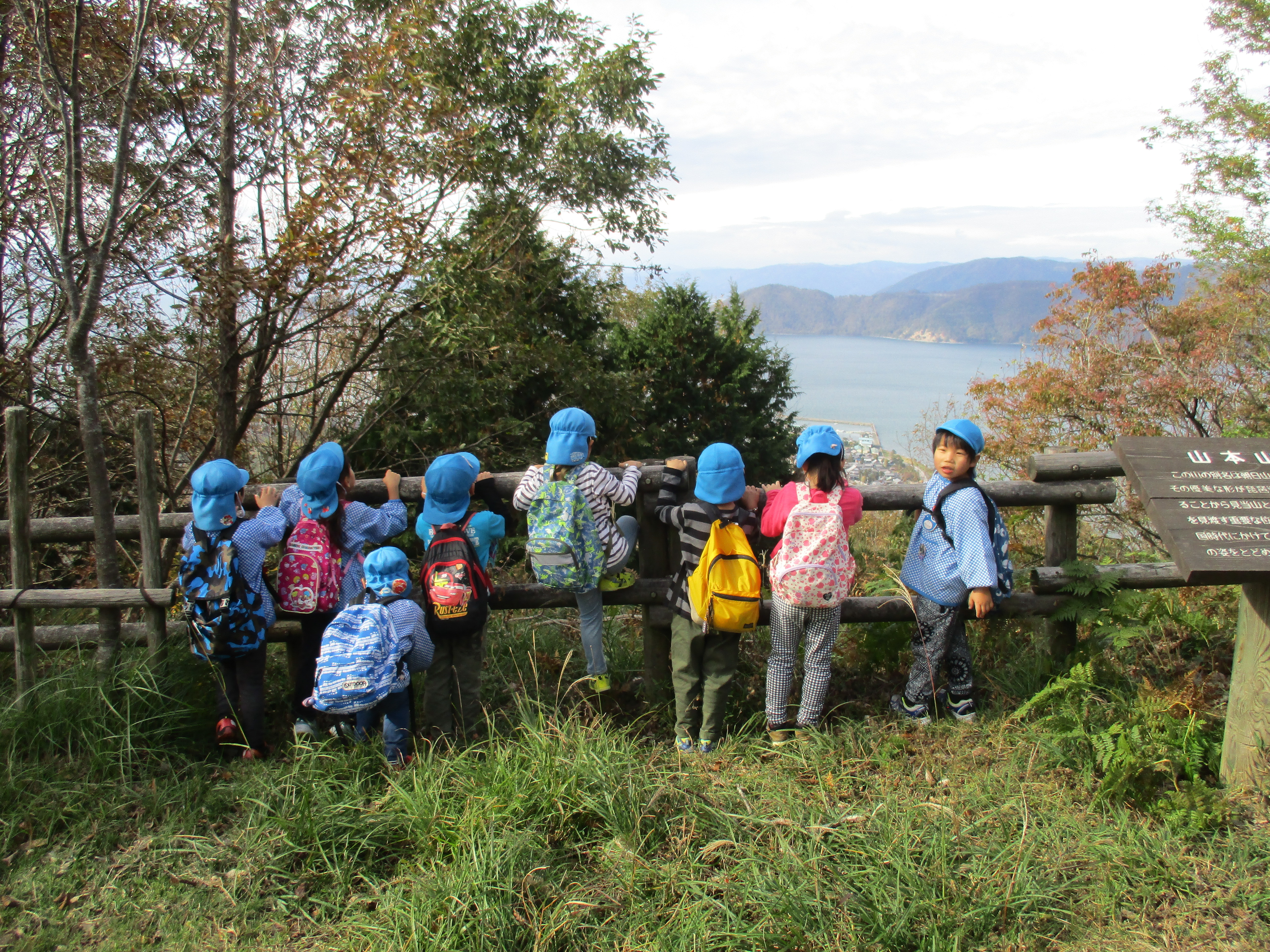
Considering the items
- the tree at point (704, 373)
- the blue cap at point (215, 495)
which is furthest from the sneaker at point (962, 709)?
the tree at point (704, 373)

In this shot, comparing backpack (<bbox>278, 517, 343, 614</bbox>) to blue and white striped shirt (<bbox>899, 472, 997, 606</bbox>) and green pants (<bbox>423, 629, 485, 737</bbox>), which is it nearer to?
green pants (<bbox>423, 629, 485, 737</bbox>)

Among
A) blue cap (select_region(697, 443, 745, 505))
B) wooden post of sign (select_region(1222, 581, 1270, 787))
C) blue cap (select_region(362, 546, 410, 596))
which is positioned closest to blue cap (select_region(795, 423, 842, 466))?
blue cap (select_region(697, 443, 745, 505))

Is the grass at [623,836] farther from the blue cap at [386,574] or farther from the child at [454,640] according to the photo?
the blue cap at [386,574]

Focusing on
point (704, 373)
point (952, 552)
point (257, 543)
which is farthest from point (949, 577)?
point (704, 373)

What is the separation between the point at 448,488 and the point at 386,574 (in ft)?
1.65

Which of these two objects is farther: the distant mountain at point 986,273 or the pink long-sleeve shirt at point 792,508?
the distant mountain at point 986,273

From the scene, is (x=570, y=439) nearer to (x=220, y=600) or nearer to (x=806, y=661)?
(x=806, y=661)

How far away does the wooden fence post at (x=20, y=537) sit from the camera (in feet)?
12.4

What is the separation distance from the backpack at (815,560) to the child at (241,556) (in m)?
2.44

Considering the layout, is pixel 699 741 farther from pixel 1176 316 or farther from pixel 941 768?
pixel 1176 316

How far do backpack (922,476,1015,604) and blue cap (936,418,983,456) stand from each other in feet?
0.57

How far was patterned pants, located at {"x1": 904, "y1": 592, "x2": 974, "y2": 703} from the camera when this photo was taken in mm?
3738

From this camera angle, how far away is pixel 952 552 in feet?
12.0

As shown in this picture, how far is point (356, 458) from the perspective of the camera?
10508 millimetres
